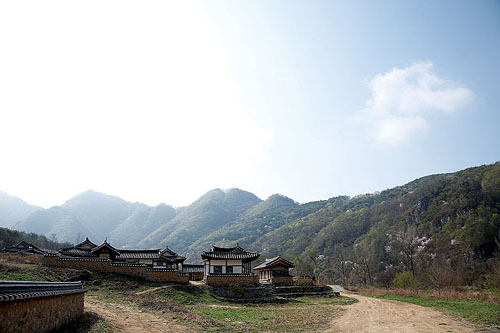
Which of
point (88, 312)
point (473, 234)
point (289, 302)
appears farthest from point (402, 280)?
point (88, 312)

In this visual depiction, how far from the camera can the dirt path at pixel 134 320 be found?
41.6 ft

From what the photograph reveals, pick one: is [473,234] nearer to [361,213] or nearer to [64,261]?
[361,213]

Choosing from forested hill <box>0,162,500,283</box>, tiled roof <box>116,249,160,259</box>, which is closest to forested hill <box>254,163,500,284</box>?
forested hill <box>0,162,500,283</box>

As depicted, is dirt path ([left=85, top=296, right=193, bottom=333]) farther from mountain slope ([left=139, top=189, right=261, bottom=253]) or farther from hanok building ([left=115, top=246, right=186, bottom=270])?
mountain slope ([left=139, top=189, right=261, bottom=253])

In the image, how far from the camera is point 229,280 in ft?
102

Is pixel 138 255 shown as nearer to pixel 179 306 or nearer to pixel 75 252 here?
pixel 75 252

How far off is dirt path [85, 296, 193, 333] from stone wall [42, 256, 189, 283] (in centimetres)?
1123

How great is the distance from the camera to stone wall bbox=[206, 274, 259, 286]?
3072 centimetres

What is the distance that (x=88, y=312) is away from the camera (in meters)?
13.8

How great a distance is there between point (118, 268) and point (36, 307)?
21.3 metres

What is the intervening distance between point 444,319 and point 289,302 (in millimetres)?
13434

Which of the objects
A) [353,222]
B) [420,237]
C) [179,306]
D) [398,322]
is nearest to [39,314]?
[179,306]

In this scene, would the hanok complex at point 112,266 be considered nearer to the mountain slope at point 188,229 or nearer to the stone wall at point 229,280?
the stone wall at point 229,280

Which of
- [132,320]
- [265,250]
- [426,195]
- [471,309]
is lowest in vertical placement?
[265,250]
